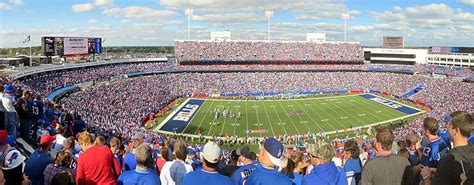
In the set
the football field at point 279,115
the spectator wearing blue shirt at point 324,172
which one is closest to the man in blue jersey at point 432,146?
the spectator wearing blue shirt at point 324,172

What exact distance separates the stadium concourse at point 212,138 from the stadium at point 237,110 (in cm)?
3

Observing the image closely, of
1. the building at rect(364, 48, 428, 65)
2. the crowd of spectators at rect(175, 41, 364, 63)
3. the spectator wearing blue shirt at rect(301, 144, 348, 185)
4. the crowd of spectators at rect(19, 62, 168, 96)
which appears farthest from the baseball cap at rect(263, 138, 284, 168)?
the building at rect(364, 48, 428, 65)

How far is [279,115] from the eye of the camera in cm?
4372

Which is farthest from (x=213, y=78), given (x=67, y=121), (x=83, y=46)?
(x=67, y=121)

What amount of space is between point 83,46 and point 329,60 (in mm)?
45136

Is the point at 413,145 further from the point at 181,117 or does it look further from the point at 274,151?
the point at 181,117

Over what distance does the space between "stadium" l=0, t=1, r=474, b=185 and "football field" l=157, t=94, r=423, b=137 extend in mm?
180

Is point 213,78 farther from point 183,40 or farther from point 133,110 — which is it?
point 133,110

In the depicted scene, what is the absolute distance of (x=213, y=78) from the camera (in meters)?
66.2

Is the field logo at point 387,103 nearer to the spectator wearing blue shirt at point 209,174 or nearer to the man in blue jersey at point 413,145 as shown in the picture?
the man in blue jersey at point 413,145

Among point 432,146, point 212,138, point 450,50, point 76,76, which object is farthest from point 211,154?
point 450,50

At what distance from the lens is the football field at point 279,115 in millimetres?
37031

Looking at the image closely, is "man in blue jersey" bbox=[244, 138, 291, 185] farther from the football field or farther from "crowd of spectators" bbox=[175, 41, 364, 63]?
"crowd of spectators" bbox=[175, 41, 364, 63]

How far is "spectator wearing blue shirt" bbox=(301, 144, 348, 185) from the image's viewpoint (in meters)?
4.43
